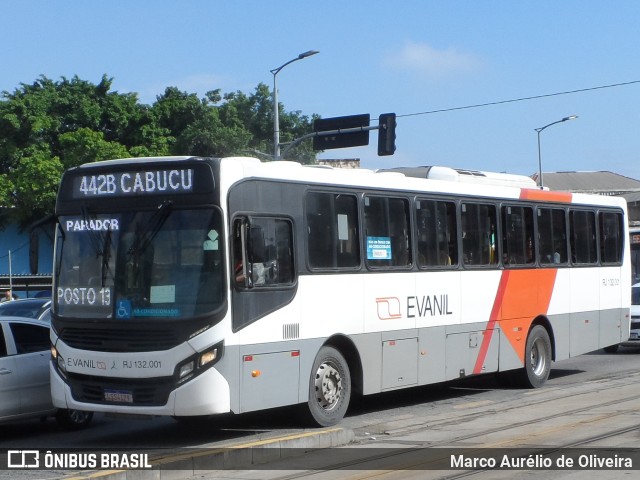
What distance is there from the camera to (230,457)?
33.7 ft

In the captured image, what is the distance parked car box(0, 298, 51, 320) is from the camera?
19.0m

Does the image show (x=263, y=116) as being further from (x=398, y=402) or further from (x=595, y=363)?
(x=398, y=402)

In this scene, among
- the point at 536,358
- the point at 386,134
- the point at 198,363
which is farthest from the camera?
the point at 386,134

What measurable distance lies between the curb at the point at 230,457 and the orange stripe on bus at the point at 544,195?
711cm

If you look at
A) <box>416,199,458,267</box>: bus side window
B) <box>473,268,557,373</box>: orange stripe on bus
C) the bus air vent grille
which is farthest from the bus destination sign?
<box>473,268,557,373</box>: orange stripe on bus

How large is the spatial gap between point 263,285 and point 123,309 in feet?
5.29

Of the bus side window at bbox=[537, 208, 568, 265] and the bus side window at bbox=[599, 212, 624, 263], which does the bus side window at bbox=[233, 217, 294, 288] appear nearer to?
the bus side window at bbox=[537, 208, 568, 265]

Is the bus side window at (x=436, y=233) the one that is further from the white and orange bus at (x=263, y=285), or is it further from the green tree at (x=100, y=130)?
the green tree at (x=100, y=130)

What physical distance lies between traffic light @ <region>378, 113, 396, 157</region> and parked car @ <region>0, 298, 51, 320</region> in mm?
13242

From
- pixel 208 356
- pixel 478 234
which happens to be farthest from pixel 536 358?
pixel 208 356

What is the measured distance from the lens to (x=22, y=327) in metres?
13.2

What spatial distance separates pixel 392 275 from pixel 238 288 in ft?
11.0

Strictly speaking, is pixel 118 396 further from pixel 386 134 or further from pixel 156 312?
pixel 386 134

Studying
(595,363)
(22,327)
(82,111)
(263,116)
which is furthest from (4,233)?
(22,327)
